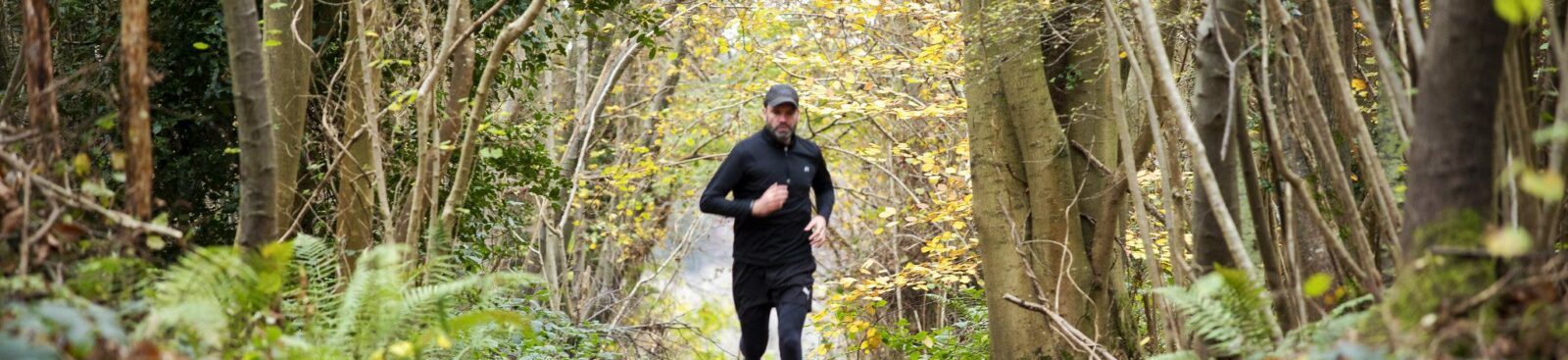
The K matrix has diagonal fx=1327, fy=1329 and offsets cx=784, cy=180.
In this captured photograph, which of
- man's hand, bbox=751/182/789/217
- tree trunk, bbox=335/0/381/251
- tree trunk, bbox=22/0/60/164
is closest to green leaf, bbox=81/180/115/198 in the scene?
tree trunk, bbox=22/0/60/164

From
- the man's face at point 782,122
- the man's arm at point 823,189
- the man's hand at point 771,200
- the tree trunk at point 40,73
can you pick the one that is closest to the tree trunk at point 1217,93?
the man's hand at point 771,200

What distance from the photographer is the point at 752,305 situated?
675cm

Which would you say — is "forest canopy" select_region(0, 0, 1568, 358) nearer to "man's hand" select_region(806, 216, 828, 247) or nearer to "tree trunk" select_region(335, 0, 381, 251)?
"tree trunk" select_region(335, 0, 381, 251)

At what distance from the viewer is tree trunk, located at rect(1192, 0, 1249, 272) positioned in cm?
416

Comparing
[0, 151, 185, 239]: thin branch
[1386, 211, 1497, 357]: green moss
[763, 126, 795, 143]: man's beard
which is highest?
[763, 126, 795, 143]: man's beard

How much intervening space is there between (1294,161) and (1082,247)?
2.51 metres

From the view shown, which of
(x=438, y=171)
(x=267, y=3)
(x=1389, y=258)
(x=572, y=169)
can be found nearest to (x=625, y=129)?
(x=572, y=169)

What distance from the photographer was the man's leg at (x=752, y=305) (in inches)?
264

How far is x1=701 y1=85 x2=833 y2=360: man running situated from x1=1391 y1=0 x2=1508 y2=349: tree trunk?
3.66 m

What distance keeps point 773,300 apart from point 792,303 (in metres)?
0.19

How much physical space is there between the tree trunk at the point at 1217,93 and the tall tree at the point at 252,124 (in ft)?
9.69

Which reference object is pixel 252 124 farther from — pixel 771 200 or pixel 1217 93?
pixel 1217 93

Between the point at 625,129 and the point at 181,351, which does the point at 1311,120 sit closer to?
the point at 181,351

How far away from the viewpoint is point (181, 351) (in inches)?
132
